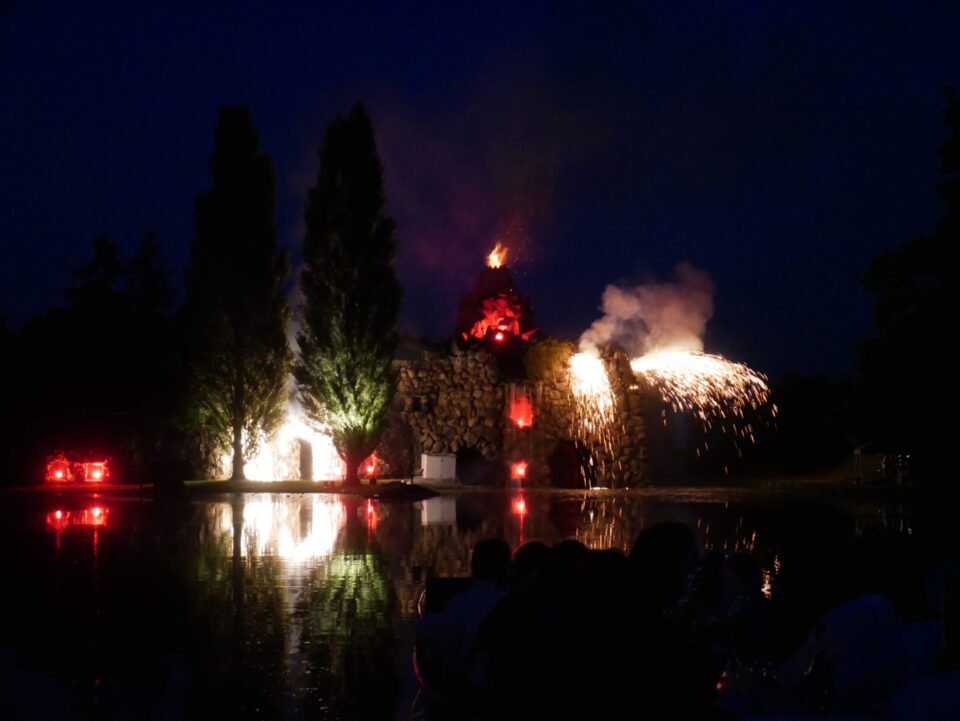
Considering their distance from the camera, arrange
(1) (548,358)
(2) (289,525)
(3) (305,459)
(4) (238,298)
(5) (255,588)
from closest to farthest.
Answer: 1. (5) (255,588)
2. (2) (289,525)
3. (1) (548,358)
4. (4) (238,298)
5. (3) (305,459)

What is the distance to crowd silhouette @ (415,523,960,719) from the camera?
138 inches

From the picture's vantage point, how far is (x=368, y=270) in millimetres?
29938

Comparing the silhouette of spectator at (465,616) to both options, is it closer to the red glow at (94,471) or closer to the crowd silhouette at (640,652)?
the crowd silhouette at (640,652)

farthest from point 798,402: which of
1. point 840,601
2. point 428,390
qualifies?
point 840,601

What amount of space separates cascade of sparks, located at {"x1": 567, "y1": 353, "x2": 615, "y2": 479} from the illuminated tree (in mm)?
6398

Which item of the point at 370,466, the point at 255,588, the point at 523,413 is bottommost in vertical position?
the point at 255,588

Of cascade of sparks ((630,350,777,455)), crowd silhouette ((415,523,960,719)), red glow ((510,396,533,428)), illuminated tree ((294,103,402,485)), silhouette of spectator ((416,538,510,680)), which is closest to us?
crowd silhouette ((415,523,960,719))

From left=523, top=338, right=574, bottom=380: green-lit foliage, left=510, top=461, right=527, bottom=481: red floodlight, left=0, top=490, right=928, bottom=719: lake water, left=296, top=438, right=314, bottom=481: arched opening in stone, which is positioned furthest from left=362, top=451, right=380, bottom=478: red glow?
left=0, top=490, right=928, bottom=719: lake water

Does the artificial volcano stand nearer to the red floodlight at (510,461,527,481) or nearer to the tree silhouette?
the red floodlight at (510,461,527,481)

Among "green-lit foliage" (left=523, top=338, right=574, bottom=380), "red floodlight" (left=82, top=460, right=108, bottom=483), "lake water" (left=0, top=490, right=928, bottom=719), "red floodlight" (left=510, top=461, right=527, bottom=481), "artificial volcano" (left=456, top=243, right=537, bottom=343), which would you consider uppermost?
"artificial volcano" (left=456, top=243, right=537, bottom=343)

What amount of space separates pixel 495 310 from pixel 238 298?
958cm

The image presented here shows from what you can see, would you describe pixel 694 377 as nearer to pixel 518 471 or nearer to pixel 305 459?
pixel 518 471

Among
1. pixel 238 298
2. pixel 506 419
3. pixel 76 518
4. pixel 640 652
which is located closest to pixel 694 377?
pixel 506 419

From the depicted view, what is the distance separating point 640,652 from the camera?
370cm
